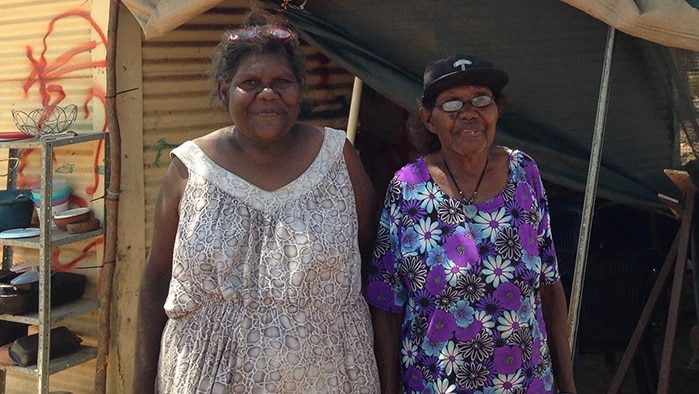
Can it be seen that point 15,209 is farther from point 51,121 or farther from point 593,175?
point 593,175

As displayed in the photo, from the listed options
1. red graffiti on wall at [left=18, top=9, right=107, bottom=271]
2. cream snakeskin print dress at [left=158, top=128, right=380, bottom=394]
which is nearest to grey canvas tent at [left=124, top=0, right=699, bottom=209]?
red graffiti on wall at [left=18, top=9, right=107, bottom=271]

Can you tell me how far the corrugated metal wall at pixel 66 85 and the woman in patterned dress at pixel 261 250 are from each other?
1.70 meters

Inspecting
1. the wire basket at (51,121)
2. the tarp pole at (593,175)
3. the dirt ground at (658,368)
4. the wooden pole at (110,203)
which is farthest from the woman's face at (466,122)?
the dirt ground at (658,368)

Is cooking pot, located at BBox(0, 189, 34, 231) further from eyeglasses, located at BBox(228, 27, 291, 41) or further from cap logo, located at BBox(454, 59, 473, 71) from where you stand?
cap logo, located at BBox(454, 59, 473, 71)

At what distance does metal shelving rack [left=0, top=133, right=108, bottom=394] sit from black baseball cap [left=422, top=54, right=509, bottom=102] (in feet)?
6.79

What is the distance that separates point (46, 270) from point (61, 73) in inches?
40.1

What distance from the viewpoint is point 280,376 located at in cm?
232

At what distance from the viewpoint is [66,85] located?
416 cm

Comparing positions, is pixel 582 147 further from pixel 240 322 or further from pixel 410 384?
pixel 240 322

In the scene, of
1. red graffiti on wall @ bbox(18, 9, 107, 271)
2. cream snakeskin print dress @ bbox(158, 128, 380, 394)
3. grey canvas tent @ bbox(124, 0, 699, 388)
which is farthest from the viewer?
red graffiti on wall @ bbox(18, 9, 107, 271)

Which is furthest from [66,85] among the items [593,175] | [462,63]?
[593,175]

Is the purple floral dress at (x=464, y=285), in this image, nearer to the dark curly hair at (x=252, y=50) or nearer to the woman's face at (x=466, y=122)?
the woman's face at (x=466, y=122)

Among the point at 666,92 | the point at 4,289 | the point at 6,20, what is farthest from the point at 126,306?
the point at 666,92

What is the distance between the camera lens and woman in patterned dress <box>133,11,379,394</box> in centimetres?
232
